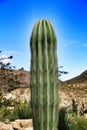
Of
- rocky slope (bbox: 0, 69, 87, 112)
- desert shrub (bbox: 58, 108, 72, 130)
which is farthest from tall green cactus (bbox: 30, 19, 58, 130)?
rocky slope (bbox: 0, 69, 87, 112)

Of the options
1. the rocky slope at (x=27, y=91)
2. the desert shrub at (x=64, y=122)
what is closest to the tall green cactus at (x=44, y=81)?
the desert shrub at (x=64, y=122)

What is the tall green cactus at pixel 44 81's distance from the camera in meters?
6.14

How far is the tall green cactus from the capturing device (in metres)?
6.14

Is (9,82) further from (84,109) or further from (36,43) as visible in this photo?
(36,43)

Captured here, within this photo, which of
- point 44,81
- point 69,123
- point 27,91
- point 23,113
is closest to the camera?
point 44,81

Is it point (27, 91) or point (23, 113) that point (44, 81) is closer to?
point (23, 113)

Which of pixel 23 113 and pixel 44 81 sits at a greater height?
pixel 44 81

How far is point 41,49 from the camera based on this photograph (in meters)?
6.28

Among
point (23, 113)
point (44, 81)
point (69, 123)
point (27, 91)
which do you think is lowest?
point (69, 123)

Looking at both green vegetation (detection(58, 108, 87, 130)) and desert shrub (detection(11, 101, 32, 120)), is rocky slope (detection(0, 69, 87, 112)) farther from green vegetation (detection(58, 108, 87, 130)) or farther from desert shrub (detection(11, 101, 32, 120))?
green vegetation (detection(58, 108, 87, 130))

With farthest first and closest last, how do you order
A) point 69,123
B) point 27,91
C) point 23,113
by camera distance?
point 27,91, point 23,113, point 69,123

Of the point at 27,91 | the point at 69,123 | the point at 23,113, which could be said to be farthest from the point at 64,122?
the point at 27,91

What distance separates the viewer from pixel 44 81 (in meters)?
6.12

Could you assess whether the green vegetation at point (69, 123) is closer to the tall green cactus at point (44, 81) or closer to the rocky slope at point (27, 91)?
the tall green cactus at point (44, 81)
